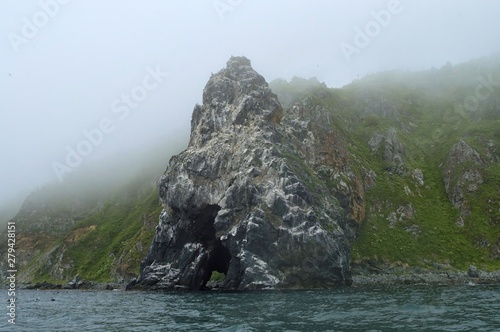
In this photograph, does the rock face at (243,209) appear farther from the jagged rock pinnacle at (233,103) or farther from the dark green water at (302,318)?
the dark green water at (302,318)

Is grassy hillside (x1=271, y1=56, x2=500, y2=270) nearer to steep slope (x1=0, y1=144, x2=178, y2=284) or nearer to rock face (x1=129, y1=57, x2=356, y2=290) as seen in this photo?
rock face (x1=129, y1=57, x2=356, y2=290)

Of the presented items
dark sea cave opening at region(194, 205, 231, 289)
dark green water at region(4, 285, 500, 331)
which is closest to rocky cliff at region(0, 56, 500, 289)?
dark sea cave opening at region(194, 205, 231, 289)

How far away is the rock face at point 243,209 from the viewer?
79188mm

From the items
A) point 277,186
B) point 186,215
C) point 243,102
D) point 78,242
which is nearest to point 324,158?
point 243,102

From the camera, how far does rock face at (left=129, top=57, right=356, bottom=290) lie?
260 ft

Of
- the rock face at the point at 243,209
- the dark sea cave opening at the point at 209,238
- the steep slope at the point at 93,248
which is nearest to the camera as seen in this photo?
the rock face at the point at 243,209

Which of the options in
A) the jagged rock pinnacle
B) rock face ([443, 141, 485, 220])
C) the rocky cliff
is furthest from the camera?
rock face ([443, 141, 485, 220])

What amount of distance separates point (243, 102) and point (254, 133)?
11.7m

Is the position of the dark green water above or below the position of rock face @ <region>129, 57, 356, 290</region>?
below

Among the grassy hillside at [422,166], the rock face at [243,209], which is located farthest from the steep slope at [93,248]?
the grassy hillside at [422,166]

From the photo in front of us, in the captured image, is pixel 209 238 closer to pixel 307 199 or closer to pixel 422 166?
pixel 307 199

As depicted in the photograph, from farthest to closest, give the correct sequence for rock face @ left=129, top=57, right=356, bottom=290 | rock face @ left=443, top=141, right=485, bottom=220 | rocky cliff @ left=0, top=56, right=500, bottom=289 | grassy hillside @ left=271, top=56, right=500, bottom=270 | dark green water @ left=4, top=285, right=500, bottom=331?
1. rock face @ left=443, top=141, right=485, bottom=220
2. grassy hillside @ left=271, top=56, right=500, bottom=270
3. rocky cliff @ left=0, top=56, right=500, bottom=289
4. rock face @ left=129, top=57, right=356, bottom=290
5. dark green water @ left=4, top=285, right=500, bottom=331

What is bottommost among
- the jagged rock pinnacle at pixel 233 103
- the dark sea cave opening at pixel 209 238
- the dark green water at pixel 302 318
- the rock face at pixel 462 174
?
the dark green water at pixel 302 318

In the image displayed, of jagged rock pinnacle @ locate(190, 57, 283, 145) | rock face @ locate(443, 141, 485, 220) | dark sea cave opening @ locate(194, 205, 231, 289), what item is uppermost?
jagged rock pinnacle @ locate(190, 57, 283, 145)
